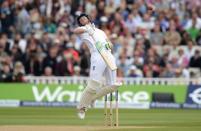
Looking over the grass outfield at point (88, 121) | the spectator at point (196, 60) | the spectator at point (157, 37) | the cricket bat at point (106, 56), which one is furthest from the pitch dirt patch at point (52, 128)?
the spectator at point (157, 37)

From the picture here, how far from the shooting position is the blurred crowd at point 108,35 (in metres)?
28.9

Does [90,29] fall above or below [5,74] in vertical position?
above

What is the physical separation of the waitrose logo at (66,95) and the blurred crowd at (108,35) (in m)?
0.92

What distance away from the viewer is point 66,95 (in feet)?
91.8

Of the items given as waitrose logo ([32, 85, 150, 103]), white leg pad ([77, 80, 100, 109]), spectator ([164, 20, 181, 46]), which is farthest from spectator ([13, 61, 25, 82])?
white leg pad ([77, 80, 100, 109])

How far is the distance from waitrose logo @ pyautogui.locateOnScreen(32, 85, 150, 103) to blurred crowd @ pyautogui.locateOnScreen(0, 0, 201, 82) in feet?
3.01

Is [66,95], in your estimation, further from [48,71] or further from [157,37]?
[157,37]

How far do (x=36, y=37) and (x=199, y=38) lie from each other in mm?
5876

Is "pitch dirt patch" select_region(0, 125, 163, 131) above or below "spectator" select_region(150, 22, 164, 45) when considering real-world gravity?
below

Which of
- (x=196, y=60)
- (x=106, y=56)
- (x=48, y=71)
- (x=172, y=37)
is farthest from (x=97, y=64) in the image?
(x=172, y=37)

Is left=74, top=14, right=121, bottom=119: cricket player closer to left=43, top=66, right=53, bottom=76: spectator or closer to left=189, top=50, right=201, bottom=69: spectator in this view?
left=43, top=66, right=53, bottom=76: spectator

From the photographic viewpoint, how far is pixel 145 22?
30.6m

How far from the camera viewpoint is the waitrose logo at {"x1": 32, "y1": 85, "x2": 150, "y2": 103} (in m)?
27.7

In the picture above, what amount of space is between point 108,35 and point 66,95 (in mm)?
2913
